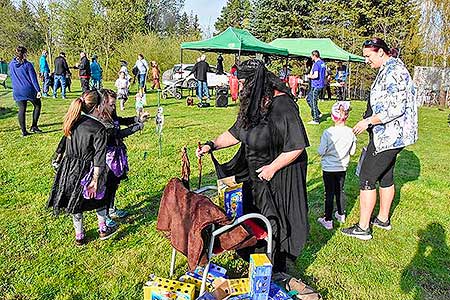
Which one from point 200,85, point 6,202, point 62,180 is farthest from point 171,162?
point 200,85

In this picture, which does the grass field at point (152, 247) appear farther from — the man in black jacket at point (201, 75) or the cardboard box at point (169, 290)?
the man in black jacket at point (201, 75)

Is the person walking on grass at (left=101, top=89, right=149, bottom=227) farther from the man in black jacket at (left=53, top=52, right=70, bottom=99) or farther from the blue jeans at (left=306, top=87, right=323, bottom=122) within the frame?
the man in black jacket at (left=53, top=52, right=70, bottom=99)

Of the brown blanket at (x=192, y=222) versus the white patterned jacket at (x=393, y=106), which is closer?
the brown blanket at (x=192, y=222)

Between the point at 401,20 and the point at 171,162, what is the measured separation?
1014 inches

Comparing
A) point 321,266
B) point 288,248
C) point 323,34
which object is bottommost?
point 321,266

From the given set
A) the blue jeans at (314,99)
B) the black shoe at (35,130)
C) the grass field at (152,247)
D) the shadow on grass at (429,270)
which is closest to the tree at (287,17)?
the blue jeans at (314,99)

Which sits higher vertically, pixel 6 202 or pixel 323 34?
pixel 323 34

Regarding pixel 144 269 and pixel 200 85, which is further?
pixel 200 85

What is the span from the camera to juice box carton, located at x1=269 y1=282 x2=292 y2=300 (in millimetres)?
2412

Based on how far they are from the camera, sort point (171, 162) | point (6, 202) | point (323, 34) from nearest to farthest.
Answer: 1. point (6, 202)
2. point (171, 162)
3. point (323, 34)

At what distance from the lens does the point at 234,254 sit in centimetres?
330

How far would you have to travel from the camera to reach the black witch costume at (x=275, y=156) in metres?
2.50

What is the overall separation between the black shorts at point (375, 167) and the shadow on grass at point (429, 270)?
754 millimetres

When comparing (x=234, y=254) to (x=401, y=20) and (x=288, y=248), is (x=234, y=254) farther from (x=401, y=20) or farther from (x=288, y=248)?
(x=401, y=20)
